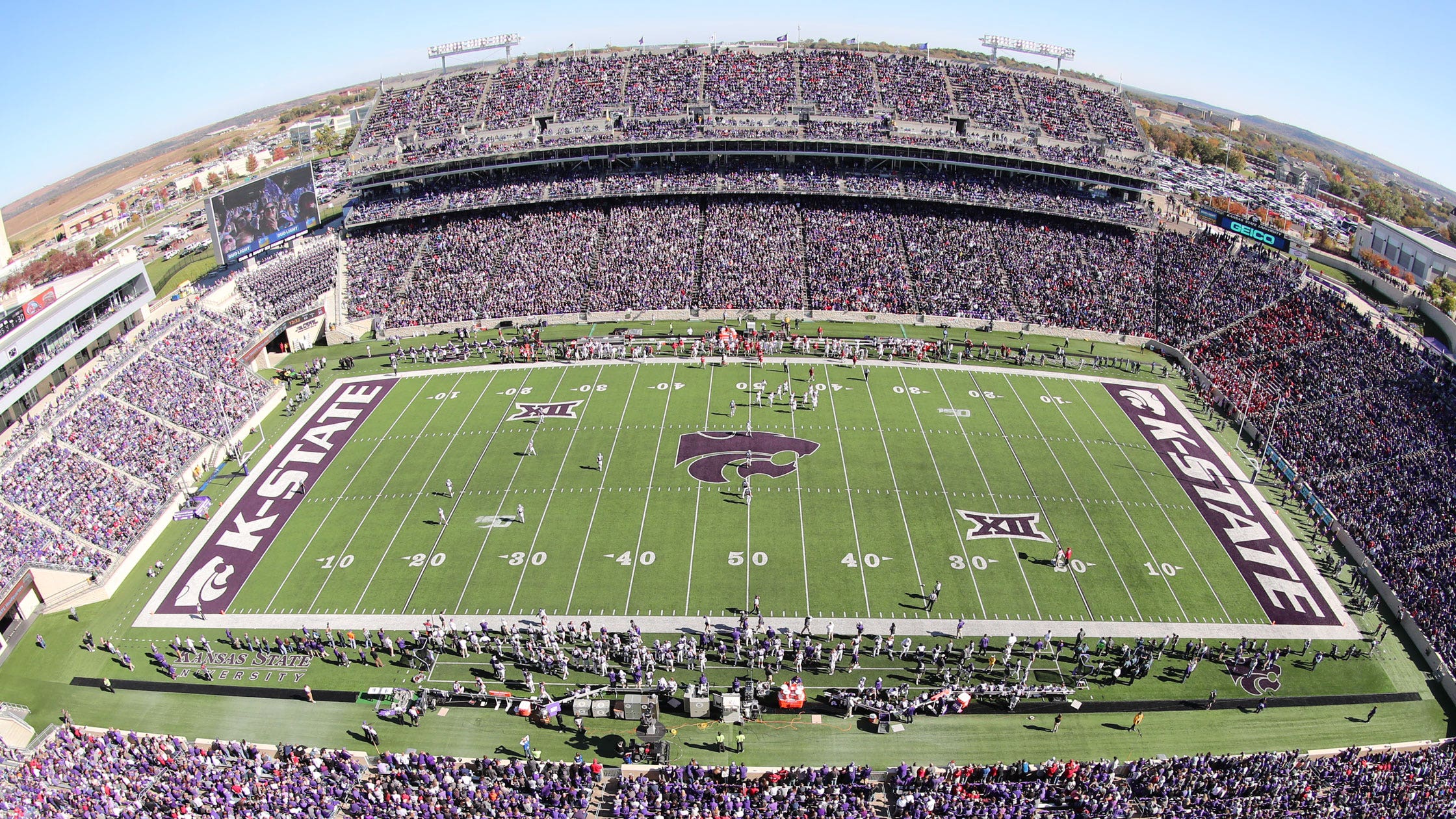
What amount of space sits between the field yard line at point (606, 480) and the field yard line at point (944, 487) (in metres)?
12.9

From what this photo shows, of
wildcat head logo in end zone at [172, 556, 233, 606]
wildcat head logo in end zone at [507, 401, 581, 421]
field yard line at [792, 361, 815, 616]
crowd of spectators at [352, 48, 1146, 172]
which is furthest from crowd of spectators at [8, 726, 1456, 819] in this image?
crowd of spectators at [352, 48, 1146, 172]

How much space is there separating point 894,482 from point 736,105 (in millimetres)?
45365

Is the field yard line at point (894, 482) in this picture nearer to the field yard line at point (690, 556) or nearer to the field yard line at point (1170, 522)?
Answer: the field yard line at point (690, 556)

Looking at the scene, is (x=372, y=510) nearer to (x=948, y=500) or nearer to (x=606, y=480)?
(x=606, y=480)

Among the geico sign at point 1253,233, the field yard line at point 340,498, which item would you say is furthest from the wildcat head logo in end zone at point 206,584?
the geico sign at point 1253,233

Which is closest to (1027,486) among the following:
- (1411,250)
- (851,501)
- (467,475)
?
(851,501)

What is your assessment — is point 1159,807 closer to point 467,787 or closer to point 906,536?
point 906,536

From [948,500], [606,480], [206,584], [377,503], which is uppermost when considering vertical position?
[948,500]

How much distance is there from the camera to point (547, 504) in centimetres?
3616

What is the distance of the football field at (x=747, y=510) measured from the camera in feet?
101

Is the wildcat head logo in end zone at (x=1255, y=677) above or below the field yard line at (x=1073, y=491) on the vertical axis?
below

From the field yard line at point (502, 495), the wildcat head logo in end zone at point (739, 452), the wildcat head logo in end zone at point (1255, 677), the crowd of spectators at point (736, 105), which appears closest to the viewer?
the wildcat head logo in end zone at point (1255, 677)

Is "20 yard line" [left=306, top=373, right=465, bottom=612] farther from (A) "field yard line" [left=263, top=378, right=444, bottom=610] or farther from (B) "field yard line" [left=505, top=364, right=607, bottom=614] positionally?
(B) "field yard line" [left=505, top=364, right=607, bottom=614]

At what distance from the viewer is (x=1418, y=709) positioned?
87.2ft
